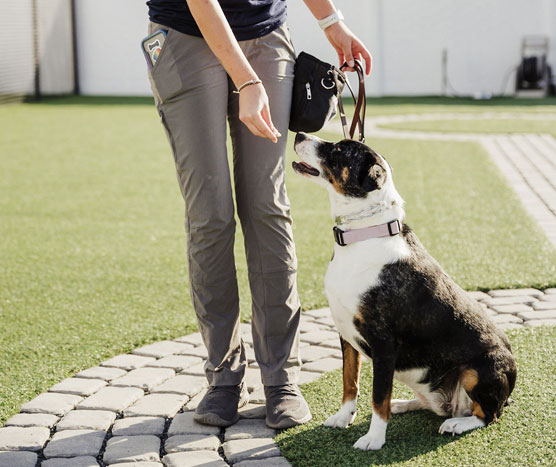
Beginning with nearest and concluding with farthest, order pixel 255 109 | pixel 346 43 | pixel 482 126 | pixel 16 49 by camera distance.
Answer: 1. pixel 255 109
2. pixel 346 43
3. pixel 482 126
4. pixel 16 49

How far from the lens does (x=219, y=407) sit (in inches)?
124

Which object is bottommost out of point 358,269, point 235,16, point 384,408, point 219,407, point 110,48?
point 219,407

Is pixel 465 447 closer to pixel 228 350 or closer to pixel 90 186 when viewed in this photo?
pixel 228 350

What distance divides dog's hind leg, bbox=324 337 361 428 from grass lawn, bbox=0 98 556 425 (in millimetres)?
1329

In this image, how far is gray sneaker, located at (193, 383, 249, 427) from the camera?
313cm

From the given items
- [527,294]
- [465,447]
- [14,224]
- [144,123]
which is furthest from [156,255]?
[144,123]

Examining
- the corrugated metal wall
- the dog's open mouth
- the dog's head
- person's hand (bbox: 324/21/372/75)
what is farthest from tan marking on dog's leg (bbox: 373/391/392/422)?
the corrugated metal wall

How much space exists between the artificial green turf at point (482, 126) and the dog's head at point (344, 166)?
9055 millimetres

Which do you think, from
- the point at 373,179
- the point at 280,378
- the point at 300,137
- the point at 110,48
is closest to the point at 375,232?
the point at 373,179

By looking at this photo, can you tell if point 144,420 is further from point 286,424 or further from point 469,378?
point 469,378

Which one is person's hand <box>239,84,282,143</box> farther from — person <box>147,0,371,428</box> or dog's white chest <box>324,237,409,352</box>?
dog's white chest <box>324,237,409,352</box>

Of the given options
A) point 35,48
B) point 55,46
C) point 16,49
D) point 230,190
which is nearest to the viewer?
point 230,190

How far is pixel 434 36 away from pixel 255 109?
58.7 feet

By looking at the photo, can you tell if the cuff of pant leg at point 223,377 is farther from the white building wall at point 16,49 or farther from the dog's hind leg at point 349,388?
the white building wall at point 16,49
